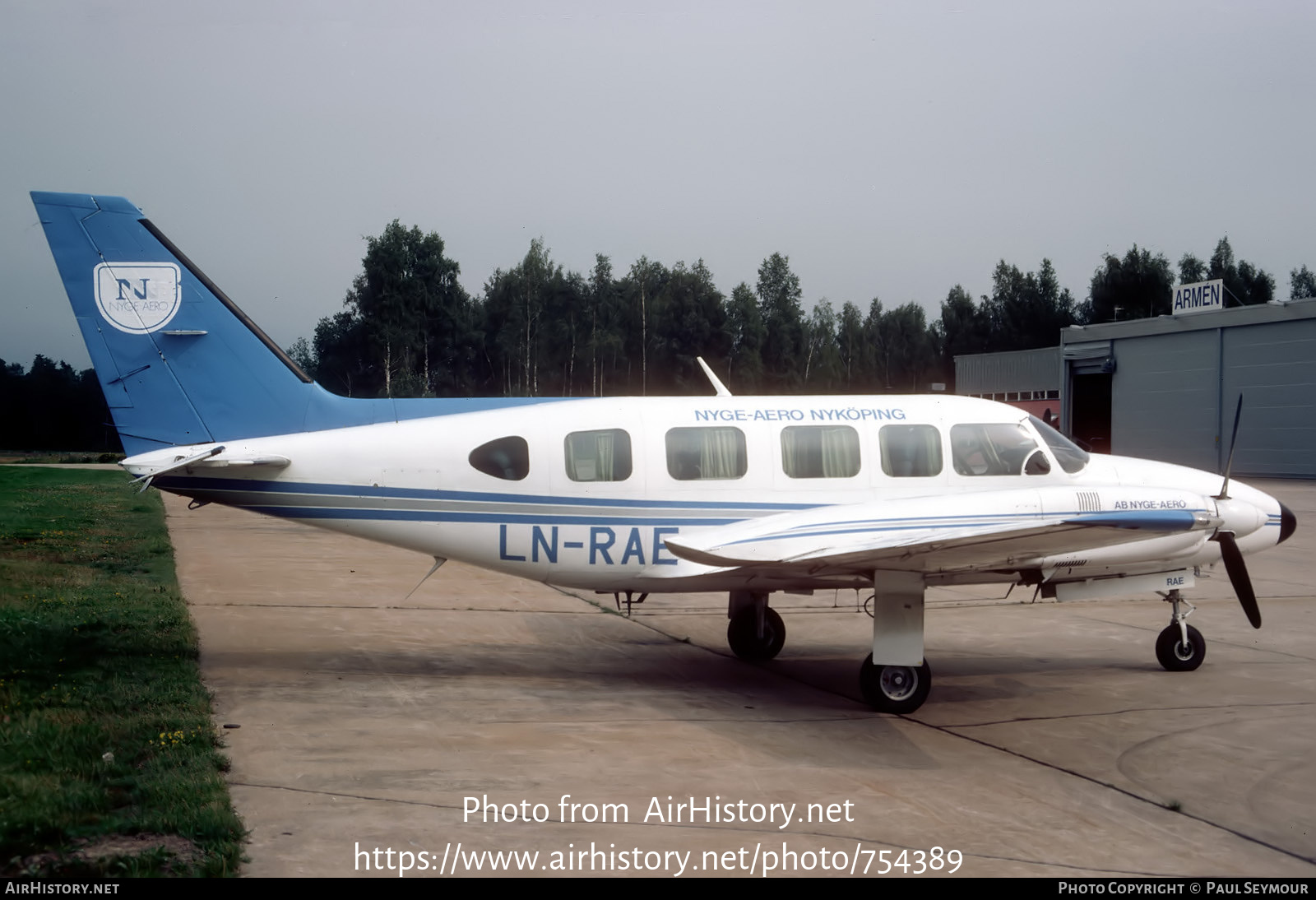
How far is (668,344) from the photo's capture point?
39781 mm

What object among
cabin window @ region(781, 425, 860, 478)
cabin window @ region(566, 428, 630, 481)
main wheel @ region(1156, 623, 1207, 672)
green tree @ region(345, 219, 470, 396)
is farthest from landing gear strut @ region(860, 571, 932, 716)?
green tree @ region(345, 219, 470, 396)

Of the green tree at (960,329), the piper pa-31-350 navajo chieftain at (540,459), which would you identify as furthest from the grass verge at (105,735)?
the green tree at (960,329)

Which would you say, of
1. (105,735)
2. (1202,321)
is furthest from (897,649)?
(1202,321)

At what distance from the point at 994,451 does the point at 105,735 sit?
25.9 ft

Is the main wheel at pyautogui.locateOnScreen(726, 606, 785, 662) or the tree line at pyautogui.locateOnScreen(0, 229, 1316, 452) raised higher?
the tree line at pyautogui.locateOnScreen(0, 229, 1316, 452)

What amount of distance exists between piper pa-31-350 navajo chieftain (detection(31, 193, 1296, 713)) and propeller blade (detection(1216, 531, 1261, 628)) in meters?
0.03

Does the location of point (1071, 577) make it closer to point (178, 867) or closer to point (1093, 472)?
point (1093, 472)

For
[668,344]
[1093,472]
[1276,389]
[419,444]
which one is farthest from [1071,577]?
[1276,389]

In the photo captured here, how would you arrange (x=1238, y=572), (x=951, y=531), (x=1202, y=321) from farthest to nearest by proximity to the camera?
1. (x=1202, y=321)
2. (x=1238, y=572)
3. (x=951, y=531)

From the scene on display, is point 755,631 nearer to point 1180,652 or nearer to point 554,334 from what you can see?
point 1180,652

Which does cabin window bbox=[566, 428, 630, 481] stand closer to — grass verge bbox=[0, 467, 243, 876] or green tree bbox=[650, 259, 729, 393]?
grass verge bbox=[0, 467, 243, 876]

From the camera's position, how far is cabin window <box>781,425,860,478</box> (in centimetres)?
999

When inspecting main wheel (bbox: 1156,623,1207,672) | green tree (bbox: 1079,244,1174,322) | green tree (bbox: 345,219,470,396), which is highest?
green tree (bbox: 1079,244,1174,322)

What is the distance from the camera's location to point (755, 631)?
11469mm
